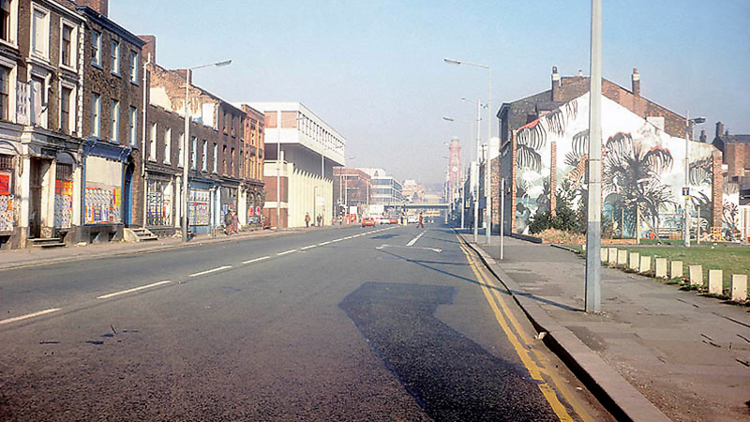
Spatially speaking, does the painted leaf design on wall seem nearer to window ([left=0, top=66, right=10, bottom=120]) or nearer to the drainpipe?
the drainpipe

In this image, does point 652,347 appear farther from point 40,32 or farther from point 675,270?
point 40,32

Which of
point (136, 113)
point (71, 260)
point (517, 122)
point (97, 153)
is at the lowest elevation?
Result: point (71, 260)

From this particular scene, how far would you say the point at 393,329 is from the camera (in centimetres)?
842

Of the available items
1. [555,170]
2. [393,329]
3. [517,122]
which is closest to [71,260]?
[393,329]

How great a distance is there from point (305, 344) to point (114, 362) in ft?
6.57

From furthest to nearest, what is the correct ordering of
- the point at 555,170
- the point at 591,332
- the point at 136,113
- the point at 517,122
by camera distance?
the point at 517,122
the point at 555,170
the point at 136,113
the point at 591,332

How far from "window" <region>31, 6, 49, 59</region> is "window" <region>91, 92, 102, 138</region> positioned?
13.1 ft

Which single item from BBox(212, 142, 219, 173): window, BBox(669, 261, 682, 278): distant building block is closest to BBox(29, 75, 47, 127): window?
BBox(669, 261, 682, 278): distant building block

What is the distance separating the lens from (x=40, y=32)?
2569 cm

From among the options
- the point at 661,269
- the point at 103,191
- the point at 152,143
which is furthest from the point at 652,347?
the point at 152,143

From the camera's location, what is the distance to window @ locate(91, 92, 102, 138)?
29609mm

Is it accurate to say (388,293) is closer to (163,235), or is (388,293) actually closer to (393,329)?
(393,329)

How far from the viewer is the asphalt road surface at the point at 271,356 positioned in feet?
16.2

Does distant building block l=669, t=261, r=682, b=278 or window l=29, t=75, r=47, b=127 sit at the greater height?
window l=29, t=75, r=47, b=127
